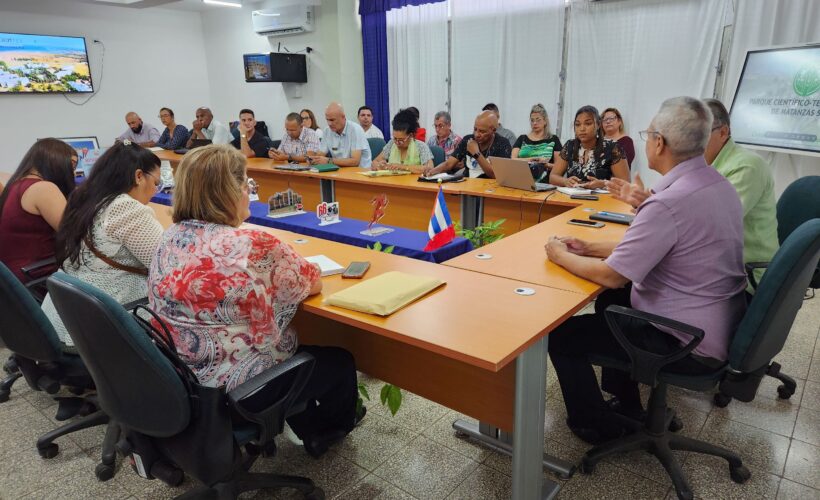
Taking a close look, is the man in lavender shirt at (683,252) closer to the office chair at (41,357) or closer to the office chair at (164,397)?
the office chair at (164,397)

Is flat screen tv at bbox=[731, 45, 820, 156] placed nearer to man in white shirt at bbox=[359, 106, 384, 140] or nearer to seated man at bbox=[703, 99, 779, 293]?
seated man at bbox=[703, 99, 779, 293]

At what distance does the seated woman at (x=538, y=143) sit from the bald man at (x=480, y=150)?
375 mm

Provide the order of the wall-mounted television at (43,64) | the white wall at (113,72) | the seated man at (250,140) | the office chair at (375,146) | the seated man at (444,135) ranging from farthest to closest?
the white wall at (113,72)
the wall-mounted television at (43,64)
the seated man at (250,140)
the office chair at (375,146)
the seated man at (444,135)

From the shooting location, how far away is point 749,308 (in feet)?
5.00

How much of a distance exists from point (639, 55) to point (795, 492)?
4.41m

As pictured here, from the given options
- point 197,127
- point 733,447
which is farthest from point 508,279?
point 197,127

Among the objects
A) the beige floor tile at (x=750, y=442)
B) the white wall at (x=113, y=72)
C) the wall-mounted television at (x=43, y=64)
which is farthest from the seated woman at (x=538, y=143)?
the wall-mounted television at (x=43, y=64)

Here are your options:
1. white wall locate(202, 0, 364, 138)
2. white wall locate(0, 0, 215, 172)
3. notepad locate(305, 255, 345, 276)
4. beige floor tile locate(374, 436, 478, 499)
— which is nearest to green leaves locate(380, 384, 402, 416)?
beige floor tile locate(374, 436, 478, 499)

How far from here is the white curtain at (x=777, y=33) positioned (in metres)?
4.21

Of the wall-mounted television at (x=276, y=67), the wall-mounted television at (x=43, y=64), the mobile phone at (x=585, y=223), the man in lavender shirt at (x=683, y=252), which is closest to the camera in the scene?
the man in lavender shirt at (x=683, y=252)

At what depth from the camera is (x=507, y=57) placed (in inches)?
231

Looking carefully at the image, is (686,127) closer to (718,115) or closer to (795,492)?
(718,115)

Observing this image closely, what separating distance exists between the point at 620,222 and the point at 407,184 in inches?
69.8

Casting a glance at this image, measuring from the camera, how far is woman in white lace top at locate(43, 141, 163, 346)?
74.3 inches
